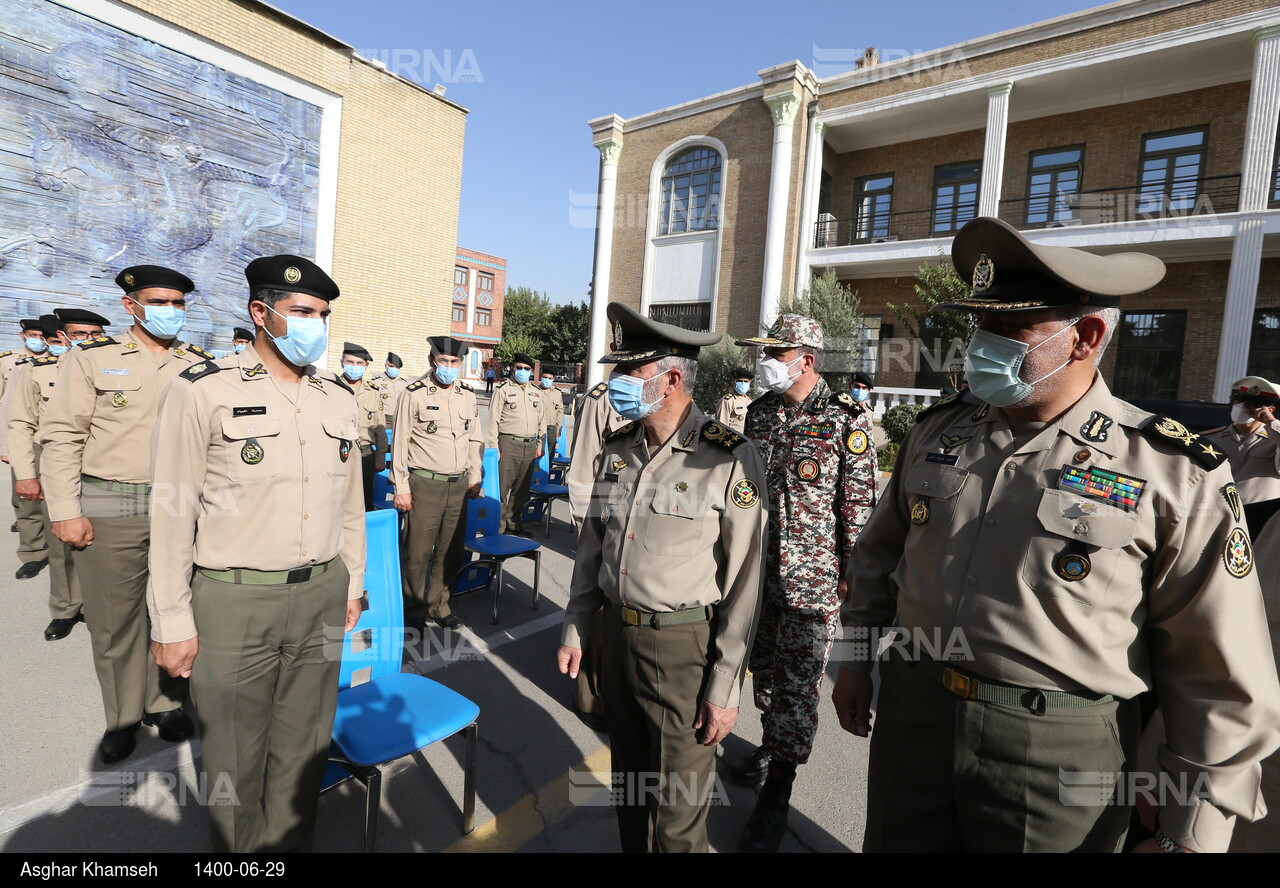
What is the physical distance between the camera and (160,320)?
11.5ft

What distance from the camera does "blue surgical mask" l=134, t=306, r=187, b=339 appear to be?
3.47 metres

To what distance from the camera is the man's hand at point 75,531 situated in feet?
10.4

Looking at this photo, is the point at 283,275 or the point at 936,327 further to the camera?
the point at 936,327

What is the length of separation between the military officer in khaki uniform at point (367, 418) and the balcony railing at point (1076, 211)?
1344cm

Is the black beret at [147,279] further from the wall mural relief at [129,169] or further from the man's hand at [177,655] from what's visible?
the wall mural relief at [129,169]

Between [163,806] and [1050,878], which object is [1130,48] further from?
[163,806]

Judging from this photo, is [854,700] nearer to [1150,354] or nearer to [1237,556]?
[1237,556]

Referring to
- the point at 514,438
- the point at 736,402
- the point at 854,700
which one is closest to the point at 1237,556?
the point at 854,700

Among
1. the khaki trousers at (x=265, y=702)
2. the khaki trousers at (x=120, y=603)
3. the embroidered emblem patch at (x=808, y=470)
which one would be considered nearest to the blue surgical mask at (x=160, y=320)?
the khaki trousers at (x=120, y=603)

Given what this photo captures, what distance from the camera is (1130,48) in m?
13.3

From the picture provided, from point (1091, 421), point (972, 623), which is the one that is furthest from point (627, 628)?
point (1091, 421)

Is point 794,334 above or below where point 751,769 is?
above

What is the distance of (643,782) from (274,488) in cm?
171

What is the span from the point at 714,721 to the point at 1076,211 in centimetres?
1839
